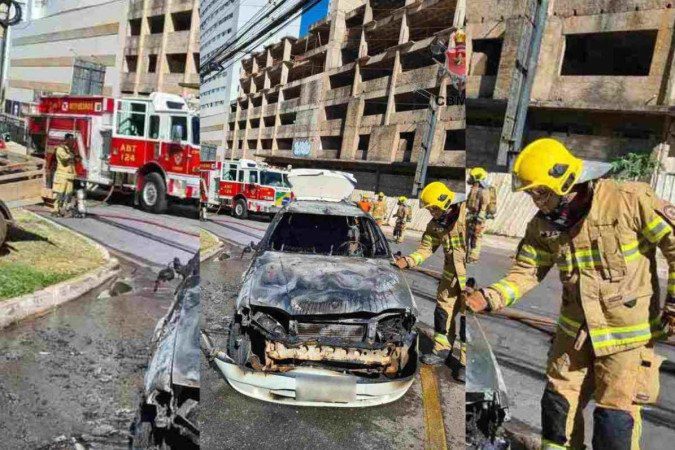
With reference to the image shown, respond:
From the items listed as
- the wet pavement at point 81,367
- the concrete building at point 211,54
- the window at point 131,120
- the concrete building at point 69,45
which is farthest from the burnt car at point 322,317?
the concrete building at point 69,45

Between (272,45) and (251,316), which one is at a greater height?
(272,45)

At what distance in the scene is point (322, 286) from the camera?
4.26ft

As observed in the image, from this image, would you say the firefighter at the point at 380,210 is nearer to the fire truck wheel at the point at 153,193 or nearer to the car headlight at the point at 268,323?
the car headlight at the point at 268,323

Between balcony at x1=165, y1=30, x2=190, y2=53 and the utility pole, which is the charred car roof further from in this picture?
balcony at x1=165, y1=30, x2=190, y2=53

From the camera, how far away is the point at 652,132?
113 centimetres

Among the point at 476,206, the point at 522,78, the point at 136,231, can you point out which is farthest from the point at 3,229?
the point at 522,78

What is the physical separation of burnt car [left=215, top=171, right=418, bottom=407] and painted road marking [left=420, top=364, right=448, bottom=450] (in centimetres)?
5

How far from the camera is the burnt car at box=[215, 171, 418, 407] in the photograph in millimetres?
1195

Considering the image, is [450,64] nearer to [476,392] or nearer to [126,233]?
[476,392]

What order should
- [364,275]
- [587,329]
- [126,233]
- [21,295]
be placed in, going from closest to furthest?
[364,275] → [587,329] → [21,295] → [126,233]

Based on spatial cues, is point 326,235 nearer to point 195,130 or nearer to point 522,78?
point 195,130

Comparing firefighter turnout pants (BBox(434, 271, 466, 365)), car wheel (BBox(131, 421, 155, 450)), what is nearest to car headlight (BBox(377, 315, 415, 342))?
firefighter turnout pants (BBox(434, 271, 466, 365))

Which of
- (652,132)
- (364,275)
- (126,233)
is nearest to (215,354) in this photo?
(364,275)

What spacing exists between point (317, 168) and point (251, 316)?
420mm
